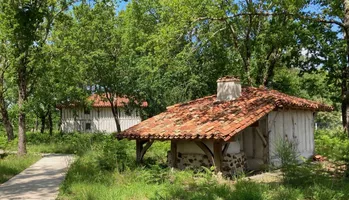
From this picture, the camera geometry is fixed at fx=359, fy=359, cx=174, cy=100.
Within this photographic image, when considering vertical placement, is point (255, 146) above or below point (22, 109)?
below

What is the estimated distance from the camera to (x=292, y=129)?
15.7m

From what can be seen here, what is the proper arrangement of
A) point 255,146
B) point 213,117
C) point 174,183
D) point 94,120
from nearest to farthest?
point 174,183 < point 213,117 < point 255,146 < point 94,120

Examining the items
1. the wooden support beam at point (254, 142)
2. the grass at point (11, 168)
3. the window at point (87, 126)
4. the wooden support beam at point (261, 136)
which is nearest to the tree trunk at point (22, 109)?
the grass at point (11, 168)

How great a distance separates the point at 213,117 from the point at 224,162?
1753 millimetres

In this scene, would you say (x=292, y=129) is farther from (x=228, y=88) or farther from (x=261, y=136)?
(x=228, y=88)

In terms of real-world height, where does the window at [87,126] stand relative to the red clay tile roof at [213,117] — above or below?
below

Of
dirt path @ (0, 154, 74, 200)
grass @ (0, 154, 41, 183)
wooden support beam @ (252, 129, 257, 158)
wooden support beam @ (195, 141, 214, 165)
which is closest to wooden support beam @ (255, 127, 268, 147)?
wooden support beam @ (252, 129, 257, 158)

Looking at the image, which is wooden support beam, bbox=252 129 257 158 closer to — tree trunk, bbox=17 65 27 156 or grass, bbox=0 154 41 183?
grass, bbox=0 154 41 183

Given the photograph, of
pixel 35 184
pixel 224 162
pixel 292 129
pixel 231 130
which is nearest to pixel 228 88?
pixel 292 129

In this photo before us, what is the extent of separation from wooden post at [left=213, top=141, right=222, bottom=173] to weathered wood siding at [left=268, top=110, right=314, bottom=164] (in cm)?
264

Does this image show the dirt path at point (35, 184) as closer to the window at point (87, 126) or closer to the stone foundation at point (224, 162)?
the stone foundation at point (224, 162)

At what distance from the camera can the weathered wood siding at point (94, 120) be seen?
42344 millimetres

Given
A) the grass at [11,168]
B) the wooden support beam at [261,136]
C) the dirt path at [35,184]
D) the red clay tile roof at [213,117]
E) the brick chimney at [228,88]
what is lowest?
the dirt path at [35,184]

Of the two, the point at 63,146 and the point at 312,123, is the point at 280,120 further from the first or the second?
the point at 63,146
